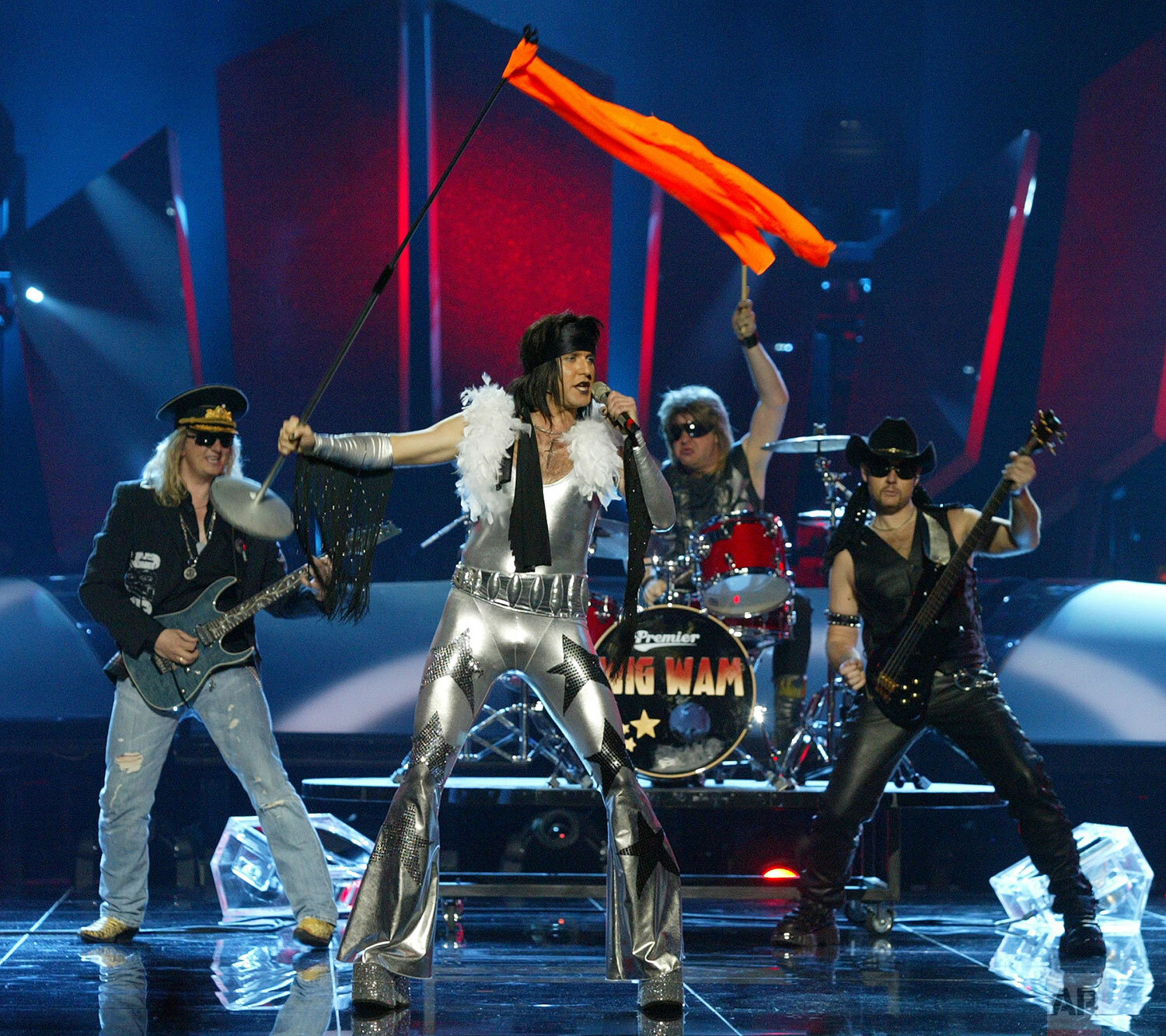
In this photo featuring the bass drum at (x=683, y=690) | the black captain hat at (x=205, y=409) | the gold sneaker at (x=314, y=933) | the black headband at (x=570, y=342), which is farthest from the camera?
the bass drum at (x=683, y=690)

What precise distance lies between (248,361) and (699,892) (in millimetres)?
4018

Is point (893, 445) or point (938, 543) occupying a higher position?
point (893, 445)

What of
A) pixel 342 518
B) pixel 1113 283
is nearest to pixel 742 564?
pixel 342 518

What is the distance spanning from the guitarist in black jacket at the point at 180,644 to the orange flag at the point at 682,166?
1.62 meters

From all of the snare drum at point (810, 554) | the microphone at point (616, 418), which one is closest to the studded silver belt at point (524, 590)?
the microphone at point (616, 418)

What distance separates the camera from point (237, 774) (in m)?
4.80

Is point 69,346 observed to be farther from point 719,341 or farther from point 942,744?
point 942,744

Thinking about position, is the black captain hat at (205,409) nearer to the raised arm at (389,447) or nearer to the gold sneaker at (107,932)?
the raised arm at (389,447)

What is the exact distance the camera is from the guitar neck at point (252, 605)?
4.82 m

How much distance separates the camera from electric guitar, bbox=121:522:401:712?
4754mm

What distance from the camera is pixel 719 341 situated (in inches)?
305

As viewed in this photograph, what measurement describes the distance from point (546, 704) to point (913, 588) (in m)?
1.69

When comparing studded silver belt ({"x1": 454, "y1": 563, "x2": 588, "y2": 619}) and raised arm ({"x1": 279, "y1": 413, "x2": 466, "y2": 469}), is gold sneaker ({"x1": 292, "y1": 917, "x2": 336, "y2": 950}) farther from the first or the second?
raised arm ({"x1": 279, "y1": 413, "x2": 466, "y2": 469})

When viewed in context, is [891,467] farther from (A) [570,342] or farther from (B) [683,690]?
(A) [570,342]
